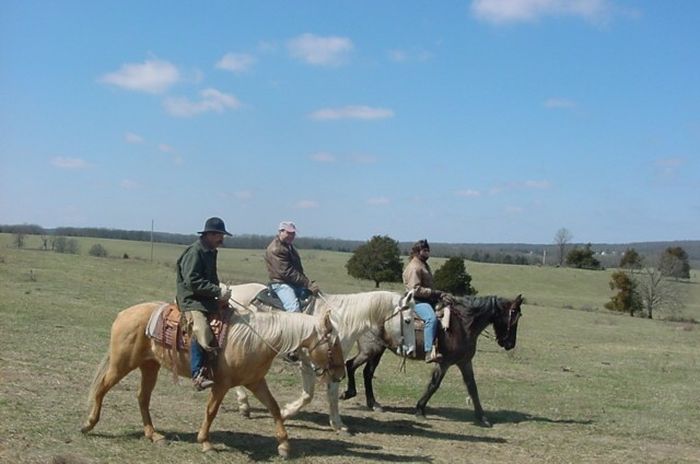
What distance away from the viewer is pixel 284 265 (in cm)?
987

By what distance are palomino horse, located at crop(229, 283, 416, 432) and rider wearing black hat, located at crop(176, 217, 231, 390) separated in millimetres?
1136

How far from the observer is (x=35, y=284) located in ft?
96.4

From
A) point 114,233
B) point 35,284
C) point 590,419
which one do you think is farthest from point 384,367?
point 114,233

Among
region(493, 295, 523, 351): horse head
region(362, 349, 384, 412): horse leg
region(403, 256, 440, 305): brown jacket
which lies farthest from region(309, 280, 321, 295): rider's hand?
region(493, 295, 523, 351): horse head

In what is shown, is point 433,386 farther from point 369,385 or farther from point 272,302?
point 272,302

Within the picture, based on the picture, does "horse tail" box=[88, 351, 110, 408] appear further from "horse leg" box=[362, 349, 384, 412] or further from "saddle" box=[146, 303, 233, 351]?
"horse leg" box=[362, 349, 384, 412]

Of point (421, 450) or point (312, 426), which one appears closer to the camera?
point (421, 450)

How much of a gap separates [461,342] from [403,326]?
1.18 meters

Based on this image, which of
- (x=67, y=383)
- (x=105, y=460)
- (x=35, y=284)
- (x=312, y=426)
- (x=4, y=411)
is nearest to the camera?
(x=105, y=460)

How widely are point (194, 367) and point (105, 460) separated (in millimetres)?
1263

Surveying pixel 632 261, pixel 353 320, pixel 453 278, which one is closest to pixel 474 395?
pixel 353 320

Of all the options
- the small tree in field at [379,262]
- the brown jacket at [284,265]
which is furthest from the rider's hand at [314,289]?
the small tree in field at [379,262]

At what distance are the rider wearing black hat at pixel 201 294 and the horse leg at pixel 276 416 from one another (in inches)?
24.4

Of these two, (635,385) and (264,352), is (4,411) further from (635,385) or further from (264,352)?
(635,385)
